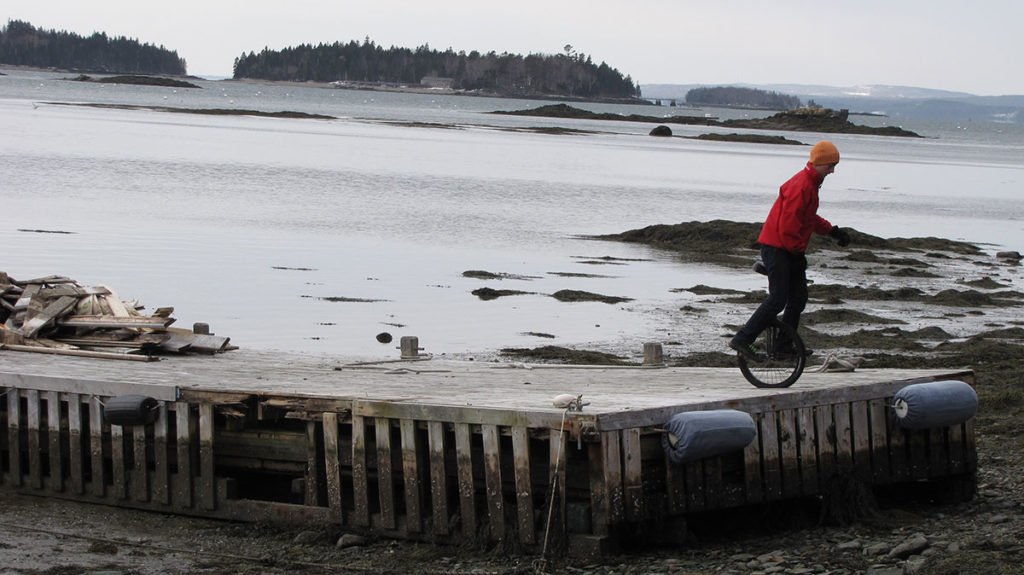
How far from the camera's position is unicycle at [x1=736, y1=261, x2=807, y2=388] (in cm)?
1021

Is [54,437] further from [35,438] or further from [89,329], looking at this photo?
[89,329]

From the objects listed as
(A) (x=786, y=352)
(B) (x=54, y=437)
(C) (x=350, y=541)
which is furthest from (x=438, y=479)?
(B) (x=54, y=437)

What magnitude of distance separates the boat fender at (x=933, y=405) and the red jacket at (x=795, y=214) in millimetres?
1445

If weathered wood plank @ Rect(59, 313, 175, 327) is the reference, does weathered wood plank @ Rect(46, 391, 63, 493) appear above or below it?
below

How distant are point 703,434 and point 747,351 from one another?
165cm

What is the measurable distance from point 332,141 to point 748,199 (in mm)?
36275

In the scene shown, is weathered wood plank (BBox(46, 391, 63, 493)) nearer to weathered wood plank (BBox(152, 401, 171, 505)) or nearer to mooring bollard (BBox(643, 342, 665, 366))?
weathered wood plank (BBox(152, 401, 171, 505))

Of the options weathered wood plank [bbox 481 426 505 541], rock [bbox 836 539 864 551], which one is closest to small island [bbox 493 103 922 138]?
rock [bbox 836 539 864 551]

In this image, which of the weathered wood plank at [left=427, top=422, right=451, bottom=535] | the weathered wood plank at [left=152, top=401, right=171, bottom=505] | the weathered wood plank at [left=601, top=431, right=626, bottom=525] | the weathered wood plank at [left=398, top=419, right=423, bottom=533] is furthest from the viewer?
the weathered wood plank at [left=152, top=401, right=171, bottom=505]

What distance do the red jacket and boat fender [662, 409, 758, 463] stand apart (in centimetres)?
164

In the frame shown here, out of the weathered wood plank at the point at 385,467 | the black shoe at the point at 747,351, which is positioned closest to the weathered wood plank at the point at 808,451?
the black shoe at the point at 747,351

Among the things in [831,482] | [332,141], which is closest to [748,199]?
[332,141]

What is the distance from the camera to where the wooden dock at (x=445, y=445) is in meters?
8.97

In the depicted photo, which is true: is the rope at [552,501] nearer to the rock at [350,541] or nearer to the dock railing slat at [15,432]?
the rock at [350,541]
